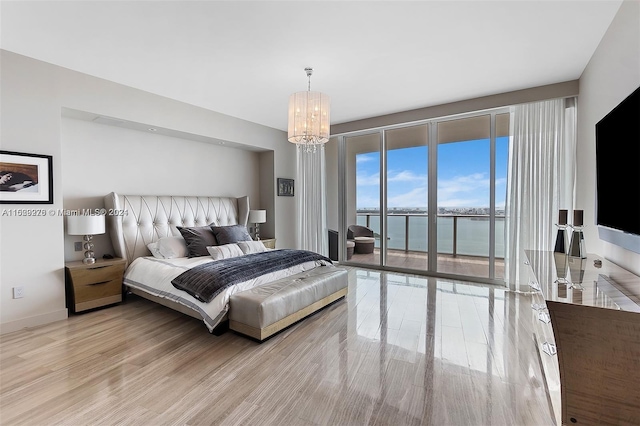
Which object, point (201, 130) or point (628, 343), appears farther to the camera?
point (201, 130)

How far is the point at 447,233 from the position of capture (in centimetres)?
465

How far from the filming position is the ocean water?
4328 millimetres

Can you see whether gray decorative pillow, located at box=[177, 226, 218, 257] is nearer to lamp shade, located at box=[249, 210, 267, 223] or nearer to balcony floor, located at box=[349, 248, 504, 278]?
lamp shade, located at box=[249, 210, 267, 223]

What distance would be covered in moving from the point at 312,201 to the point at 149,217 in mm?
2880

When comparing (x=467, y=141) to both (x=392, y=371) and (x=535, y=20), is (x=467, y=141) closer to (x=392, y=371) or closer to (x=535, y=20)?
(x=535, y=20)

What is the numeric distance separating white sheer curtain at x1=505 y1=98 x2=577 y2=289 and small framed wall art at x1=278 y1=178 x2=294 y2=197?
144 inches

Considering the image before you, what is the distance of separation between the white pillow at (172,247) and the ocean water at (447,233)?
3.16 metres

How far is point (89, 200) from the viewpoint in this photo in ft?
11.5

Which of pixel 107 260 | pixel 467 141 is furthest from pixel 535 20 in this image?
pixel 107 260

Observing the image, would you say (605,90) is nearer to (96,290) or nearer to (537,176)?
(537,176)

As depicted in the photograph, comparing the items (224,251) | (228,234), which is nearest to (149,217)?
(228,234)

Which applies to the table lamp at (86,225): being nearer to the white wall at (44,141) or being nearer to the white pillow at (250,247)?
the white wall at (44,141)

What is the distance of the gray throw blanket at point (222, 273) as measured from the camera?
2.61m

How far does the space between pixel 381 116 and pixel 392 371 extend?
3924 mm
